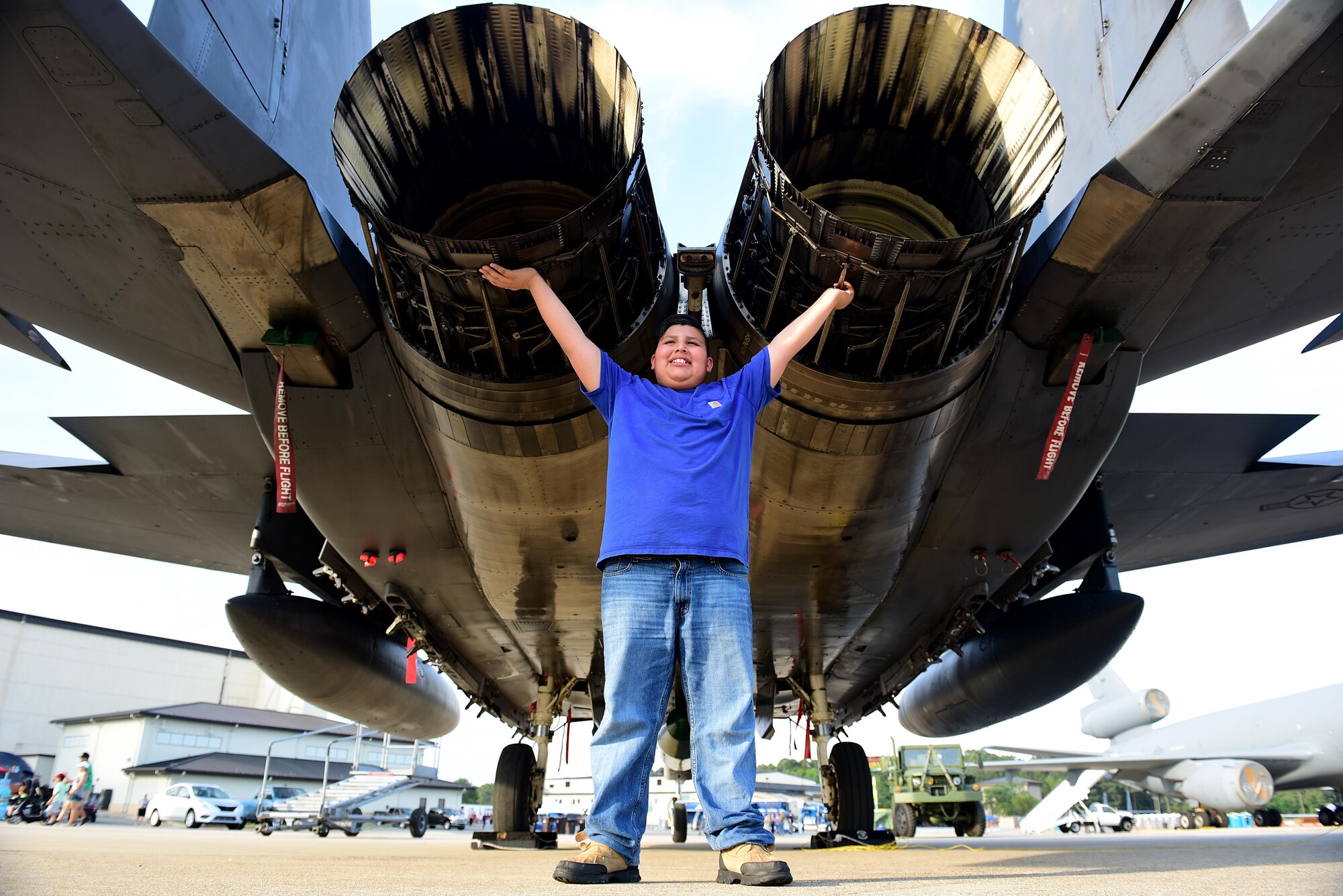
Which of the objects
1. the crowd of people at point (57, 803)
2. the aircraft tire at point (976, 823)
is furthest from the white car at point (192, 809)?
the aircraft tire at point (976, 823)

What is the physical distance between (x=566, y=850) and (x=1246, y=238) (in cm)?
612

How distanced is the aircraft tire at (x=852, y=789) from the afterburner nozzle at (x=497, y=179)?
17.3 feet

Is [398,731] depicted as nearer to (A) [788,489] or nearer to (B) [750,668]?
(A) [788,489]

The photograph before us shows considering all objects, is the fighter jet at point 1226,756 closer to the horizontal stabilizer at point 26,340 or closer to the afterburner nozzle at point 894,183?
the afterburner nozzle at point 894,183

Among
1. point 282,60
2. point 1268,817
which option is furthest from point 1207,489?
point 1268,817

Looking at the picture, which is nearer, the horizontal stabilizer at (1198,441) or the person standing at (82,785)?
the horizontal stabilizer at (1198,441)

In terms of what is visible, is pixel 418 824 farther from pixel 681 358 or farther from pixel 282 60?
pixel 681 358

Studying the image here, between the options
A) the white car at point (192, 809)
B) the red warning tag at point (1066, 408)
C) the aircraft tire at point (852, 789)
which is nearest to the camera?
the red warning tag at point (1066, 408)

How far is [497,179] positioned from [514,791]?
236 inches

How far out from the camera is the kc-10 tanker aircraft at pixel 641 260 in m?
2.86

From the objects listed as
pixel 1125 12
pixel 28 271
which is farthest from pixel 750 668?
pixel 28 271

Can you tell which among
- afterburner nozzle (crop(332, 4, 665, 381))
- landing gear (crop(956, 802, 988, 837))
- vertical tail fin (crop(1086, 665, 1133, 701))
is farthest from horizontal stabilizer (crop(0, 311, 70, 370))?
vertical tail fin (crop(1086, 665, 1133, 701))

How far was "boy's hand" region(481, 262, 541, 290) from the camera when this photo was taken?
265 centimetres

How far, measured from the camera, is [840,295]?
269 cm
